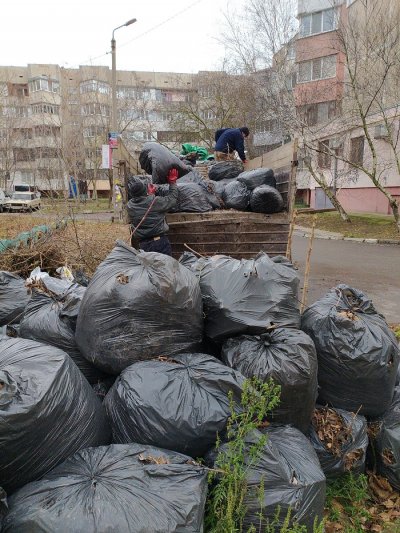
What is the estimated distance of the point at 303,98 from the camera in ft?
53.7

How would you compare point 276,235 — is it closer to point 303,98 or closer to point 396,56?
point 396,56

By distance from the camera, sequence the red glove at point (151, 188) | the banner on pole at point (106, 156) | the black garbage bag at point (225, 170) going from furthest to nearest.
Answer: the banner on pole at point (106, 156)
the black garbage bag at point (225, 170)
the red glove at point (151, 188)

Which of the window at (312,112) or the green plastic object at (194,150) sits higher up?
the window at (312,112)

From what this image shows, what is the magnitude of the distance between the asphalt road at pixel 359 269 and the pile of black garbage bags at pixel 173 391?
3.10m

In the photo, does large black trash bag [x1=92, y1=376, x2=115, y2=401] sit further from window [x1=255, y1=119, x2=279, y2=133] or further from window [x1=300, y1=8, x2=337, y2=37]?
window [x1=300, y1=8, x2=337, y2=37]

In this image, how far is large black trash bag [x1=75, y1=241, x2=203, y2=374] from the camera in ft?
7.02

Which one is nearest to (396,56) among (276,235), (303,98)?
(303,98)

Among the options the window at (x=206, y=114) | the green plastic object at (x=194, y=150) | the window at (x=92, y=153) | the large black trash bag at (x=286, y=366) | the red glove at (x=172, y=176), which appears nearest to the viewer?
the large black trash bag at (x=286, y=366)

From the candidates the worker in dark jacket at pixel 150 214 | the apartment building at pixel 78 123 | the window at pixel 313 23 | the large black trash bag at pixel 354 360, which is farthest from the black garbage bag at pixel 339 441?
the window at pixel 313 23

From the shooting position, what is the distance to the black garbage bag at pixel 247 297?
93.2 inches

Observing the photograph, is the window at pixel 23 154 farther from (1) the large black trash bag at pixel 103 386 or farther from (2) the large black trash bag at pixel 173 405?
(2) the large black trash bag at pixel 173 405

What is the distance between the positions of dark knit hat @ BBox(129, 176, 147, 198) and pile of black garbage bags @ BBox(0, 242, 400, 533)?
1824 mm

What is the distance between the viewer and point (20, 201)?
85.6 feet

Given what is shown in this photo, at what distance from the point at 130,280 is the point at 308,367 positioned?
1.01m
